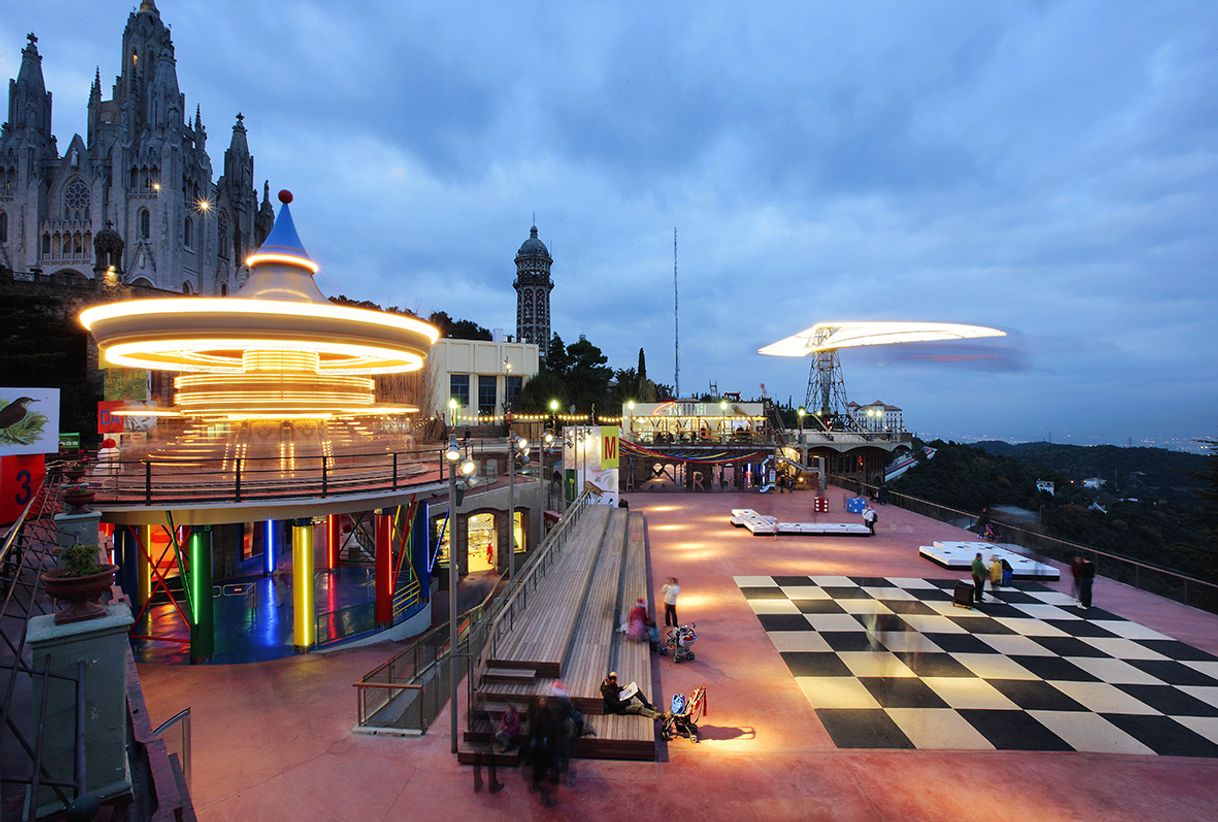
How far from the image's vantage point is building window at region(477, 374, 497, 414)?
197ft

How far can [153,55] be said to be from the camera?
7825 centimetres

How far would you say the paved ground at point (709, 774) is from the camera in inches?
289

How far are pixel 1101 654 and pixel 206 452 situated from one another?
2135cm

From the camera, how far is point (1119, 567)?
17.8 meters

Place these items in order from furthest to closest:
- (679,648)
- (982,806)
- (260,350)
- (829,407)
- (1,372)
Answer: (829,407) < (1,372) < (260,350) < (679,648) < (982,806)

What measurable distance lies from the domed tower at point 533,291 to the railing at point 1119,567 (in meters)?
136

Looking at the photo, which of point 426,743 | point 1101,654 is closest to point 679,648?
point 426,743

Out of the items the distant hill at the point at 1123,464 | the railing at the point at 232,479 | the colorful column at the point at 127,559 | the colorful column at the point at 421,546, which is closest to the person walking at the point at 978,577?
the railing at the point at 232,479

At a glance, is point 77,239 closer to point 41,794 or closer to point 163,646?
point 163,646

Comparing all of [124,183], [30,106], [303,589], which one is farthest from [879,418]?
[30,106]

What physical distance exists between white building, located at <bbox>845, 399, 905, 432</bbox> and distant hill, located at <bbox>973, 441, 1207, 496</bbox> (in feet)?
238

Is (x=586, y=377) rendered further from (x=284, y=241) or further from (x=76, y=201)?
(x=76, y=201)

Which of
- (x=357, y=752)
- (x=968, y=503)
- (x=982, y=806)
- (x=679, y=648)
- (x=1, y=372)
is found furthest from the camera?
(x=968, y=503)

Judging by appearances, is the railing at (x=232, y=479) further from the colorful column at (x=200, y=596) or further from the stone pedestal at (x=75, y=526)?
the stone pedestal at (x=75, y=526)
